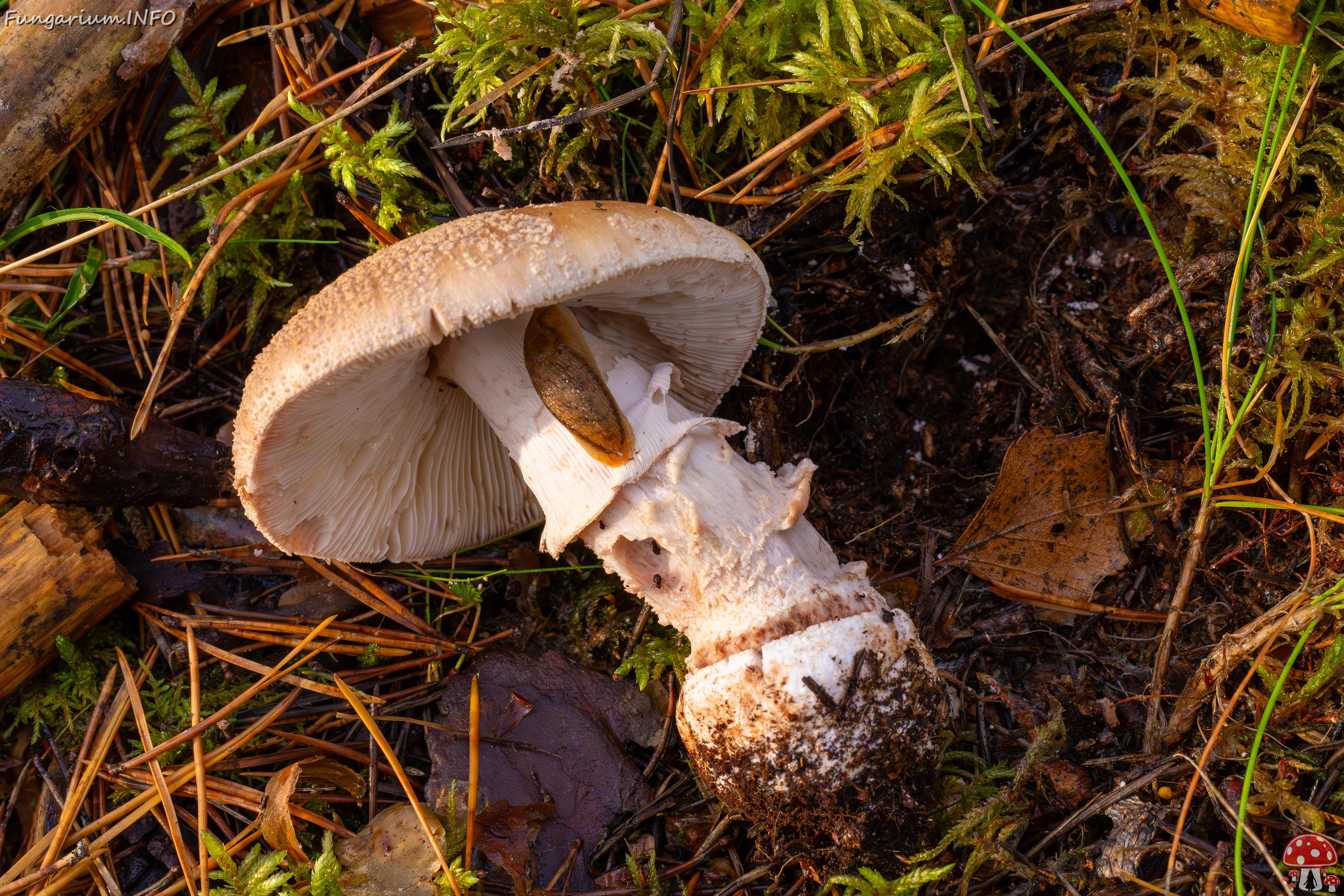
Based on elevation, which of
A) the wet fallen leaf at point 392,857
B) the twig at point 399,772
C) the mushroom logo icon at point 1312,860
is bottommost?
the mushroom logo icon at point 1312,860

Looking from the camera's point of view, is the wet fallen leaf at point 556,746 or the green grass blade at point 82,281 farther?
the green grass blade at point 82,281

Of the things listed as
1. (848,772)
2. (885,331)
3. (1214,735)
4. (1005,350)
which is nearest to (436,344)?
(885,331)

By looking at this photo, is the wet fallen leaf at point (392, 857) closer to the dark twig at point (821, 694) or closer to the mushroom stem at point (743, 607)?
the mushroom stem at point (743, 607)

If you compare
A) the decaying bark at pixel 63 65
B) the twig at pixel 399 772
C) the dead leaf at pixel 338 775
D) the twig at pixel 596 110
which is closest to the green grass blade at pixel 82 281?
the decaying bark at pixel 63 65

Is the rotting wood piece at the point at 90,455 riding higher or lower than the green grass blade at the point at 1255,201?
higher

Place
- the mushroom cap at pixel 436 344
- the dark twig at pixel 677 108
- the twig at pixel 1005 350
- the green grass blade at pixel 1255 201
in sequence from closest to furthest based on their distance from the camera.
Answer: the mushroom cap at pixel 436 344, the green grass blade at pixel 1255 201, the dark twig at pixel 677 108, the twig at pixel 1005 350

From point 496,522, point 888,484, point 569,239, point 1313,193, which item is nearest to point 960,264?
point 888,484

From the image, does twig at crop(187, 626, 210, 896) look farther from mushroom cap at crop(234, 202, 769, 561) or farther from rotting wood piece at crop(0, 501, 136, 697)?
mushroom cap at crop(234, 202, 769, 561)
